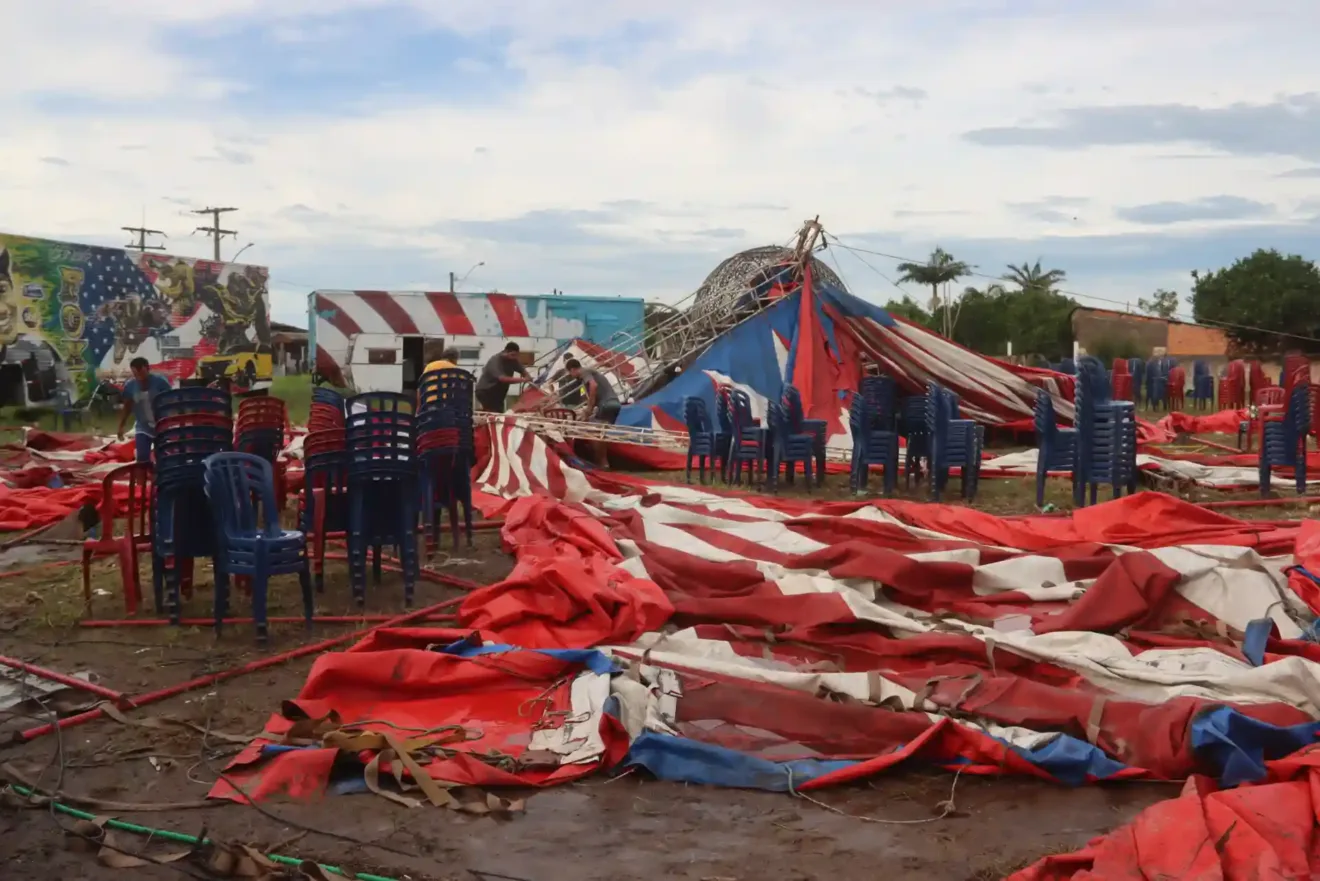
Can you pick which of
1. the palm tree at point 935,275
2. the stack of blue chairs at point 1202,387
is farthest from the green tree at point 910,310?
the stack of blue chairs at point 1202,387

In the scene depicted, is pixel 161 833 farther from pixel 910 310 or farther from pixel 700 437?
pixel 910 310

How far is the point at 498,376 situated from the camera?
15.1 metres

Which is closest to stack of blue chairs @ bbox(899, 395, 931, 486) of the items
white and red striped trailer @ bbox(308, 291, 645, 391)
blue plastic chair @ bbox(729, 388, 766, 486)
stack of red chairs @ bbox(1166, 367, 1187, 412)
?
blue plastic chair @ bbox(729, 388, 766, 486)

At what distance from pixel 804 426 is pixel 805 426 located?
0.14ft

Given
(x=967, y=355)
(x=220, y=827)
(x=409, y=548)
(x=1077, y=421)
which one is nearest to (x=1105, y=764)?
(x=220, y=827)

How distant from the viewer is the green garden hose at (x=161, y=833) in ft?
11.9

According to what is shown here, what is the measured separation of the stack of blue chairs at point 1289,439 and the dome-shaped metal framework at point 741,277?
7.77m

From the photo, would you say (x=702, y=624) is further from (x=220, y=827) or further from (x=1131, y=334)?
(x=1131, y=334)

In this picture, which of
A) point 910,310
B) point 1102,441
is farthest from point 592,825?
point 910,310

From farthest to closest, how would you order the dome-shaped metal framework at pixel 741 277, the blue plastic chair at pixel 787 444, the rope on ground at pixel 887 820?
the dome-shaped metal framework at pixel 741 277 → the blue plastic chair at pixel 787 444 → the rope on ground at pixel 887 820

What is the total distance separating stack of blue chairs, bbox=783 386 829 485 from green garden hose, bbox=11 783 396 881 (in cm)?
927

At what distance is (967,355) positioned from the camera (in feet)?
55.4

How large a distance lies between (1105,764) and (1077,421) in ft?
21.4

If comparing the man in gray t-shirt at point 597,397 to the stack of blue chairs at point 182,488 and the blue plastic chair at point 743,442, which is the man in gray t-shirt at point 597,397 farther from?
the stack of blue chairs at point 182,488
